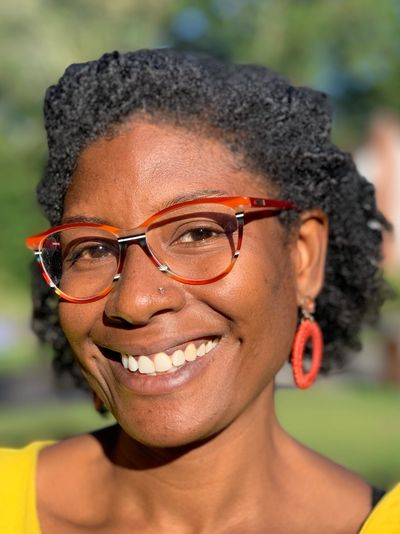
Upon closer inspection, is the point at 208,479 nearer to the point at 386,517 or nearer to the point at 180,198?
the point at 386,517

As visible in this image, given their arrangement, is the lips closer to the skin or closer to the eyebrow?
the skin

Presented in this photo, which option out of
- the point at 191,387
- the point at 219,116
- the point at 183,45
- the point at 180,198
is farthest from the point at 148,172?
the point at 183,45

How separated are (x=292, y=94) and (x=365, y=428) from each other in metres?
6.33

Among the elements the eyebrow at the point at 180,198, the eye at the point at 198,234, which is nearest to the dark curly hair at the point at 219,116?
the eyebrow at the point at 180,198

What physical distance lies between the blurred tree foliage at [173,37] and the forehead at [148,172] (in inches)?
689

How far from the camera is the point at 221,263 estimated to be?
2.29 metres

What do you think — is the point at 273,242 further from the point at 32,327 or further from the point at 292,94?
the point at 32,327

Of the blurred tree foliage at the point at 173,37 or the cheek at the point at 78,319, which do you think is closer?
the cheek at the point at 78,319

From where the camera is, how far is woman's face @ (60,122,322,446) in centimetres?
225

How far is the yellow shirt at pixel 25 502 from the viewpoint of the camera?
2.38 m

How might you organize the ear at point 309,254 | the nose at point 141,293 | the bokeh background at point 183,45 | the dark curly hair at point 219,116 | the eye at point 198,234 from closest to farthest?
the nose at point 141,293 → the eye at point 198,234 → the dark curly hair at point 219,116 → the ear at point 309,254 → the bokeh background at point 183,45

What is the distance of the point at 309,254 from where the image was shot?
8.85ft

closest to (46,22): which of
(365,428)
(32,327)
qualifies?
(365,428)

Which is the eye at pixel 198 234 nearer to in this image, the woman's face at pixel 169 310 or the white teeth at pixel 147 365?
the woman's face at pixel 169 310
